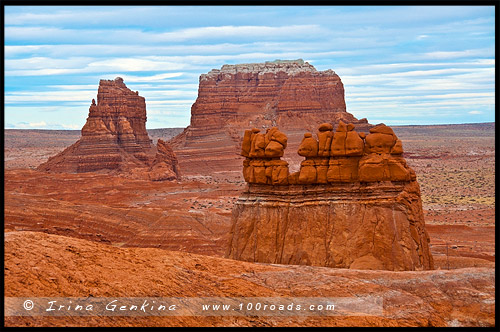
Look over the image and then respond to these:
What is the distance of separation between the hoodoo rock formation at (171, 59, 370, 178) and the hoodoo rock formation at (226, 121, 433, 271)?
89393 millimetres

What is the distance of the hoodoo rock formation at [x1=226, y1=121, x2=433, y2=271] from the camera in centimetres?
2702

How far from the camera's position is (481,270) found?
73.4ft

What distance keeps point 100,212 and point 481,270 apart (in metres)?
37.7

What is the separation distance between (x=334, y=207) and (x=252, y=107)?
103709 mm

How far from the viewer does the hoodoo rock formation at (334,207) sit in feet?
88.6

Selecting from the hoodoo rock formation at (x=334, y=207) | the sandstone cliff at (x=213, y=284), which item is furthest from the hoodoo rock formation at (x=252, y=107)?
the sandstone cliff at (x=213, y=284)

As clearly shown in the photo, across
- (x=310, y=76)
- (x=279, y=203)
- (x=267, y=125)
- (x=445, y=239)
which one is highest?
(x=310, y=76)

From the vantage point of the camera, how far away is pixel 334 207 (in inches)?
1094

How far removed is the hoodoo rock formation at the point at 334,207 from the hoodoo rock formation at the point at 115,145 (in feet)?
216

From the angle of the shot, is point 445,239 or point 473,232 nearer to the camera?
point 445,239

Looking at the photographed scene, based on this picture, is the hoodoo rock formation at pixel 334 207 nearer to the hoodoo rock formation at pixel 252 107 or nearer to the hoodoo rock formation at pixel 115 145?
the hoodoo rock formation at pixel 115 145

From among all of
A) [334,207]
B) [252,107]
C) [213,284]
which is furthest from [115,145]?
[213,284]
